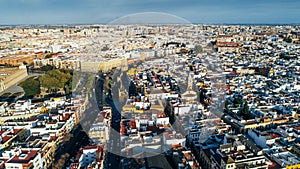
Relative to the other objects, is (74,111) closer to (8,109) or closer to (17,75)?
(8,109)

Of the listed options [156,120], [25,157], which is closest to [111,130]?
[156,120]

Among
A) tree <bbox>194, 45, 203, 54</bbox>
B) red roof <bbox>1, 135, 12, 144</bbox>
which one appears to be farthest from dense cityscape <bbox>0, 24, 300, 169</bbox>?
tree <bbox>194, 45, 203, 54</bbox>

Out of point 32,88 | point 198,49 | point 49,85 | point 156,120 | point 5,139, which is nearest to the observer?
point 5,139

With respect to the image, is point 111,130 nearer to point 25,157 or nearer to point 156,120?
point 156,120

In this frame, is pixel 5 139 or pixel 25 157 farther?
pixel 5 139

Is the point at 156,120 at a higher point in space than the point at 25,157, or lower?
higher

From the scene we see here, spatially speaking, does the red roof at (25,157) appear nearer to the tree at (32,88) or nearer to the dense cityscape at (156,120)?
the dense cityscape at (156,120)

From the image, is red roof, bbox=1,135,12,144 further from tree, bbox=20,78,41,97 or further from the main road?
tree, bbox=20,78,41,97

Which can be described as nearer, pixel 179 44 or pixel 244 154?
pixel 244 154

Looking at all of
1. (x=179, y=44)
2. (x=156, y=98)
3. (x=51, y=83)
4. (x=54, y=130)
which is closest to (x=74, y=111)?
(x=54, y=130)

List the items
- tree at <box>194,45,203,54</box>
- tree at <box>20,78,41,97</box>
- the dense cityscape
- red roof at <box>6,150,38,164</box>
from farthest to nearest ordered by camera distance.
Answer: tree at <box>194,45,203,54</box> < tree at <box>20,78,41,97</box> < the dense cityscape < red roof at <box>6,150,38,164</box>

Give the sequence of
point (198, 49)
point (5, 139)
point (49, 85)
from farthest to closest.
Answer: point (198, 49)
point (49, 85)
point (5, 139)
